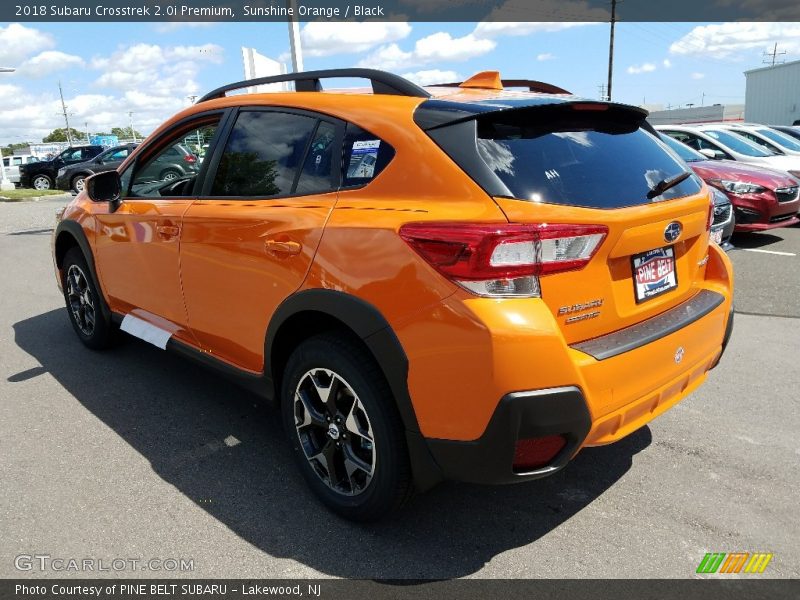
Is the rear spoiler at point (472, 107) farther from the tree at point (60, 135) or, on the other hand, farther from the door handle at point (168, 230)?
the tree at point (60, 135)

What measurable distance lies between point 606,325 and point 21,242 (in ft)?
35.9

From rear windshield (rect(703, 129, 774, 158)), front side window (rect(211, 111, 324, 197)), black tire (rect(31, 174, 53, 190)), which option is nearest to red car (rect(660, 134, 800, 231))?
rear windshield (rect(703, 129, 774, 158))

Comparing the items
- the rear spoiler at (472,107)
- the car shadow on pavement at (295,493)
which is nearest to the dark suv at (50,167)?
the car shadow on pavement at (295,493)

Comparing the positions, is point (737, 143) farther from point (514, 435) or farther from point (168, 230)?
point (514, 435)

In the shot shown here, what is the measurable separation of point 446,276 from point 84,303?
370 cm

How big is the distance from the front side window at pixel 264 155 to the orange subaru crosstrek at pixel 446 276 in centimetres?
1

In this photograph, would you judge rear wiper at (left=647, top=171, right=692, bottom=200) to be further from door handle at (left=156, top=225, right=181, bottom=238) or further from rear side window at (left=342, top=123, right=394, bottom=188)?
door handle at (left=156, top=225, right=181, bottom=238)

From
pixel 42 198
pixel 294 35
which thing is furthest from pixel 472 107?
pixel 42 198

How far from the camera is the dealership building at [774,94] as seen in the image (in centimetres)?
4284

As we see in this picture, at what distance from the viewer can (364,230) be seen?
2.31 m

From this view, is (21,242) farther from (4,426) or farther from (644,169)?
(644,169)

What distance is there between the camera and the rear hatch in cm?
214

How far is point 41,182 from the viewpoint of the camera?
82.3 ft

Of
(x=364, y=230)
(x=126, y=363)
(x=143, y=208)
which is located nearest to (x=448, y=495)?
(x=364, y=230)
